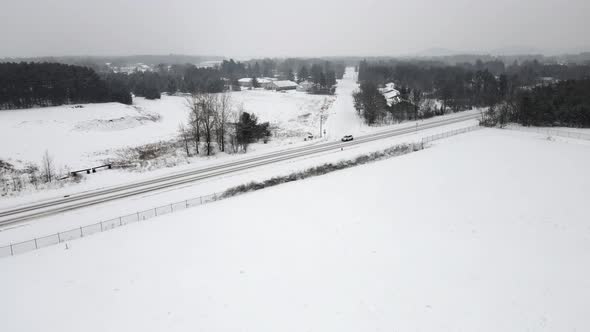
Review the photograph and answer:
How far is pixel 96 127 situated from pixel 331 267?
5564cm

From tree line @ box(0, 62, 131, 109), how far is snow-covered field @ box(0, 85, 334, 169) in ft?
16.9

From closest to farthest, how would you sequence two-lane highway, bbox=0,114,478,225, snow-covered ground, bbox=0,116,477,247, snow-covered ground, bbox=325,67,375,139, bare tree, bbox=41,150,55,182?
snow-covered ground, bbox=0,116,477,247
two-lane highway, bbox=0,114,478,225
bare tree, bbox=41,150,55,182
snow-covered ground, bbox=325,67,375,139

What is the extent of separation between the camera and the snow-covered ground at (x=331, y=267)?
44.4 ft

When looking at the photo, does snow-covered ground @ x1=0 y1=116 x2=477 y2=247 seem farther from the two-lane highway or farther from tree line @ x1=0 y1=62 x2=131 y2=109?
tree line @ x1=0 y1=62 x2=131 y2=109

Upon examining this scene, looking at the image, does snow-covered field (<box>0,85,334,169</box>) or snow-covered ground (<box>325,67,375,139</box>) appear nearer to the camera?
snow-covered field (<box>0,85,334,169</box>)

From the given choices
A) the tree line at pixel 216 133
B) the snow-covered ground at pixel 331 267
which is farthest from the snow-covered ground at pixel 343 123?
the snow-covered ground at pixel 331 267

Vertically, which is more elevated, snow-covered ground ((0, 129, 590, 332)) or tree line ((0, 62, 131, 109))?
tree line ((0, 62, 131, 109))

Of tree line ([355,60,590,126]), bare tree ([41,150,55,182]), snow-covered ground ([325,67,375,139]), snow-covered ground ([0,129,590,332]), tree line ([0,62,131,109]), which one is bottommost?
→ snow-covered ground ([0,129,590,332])

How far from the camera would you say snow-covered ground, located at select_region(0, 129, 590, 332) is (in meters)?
13.5

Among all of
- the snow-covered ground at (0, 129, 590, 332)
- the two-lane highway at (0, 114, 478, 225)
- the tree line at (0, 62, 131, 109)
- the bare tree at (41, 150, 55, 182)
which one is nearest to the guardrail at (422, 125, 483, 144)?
the two-lane highway at (0, 114, 478, 225)

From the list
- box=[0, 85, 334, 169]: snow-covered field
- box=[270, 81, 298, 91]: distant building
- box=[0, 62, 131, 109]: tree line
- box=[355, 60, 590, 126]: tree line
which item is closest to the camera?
box=[0, 85, 334, 169]: snow-covered field

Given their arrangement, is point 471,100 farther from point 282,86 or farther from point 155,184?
point 155,184

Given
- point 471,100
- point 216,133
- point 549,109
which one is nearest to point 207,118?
point 216,133

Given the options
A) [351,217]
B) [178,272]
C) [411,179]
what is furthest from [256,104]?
[178,272]
